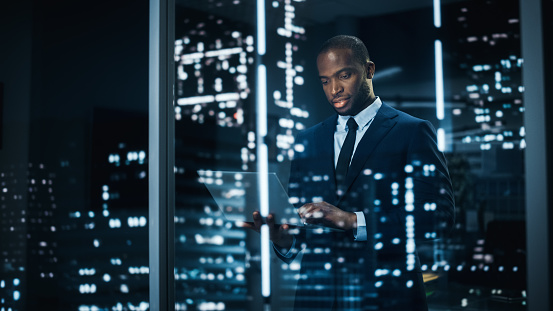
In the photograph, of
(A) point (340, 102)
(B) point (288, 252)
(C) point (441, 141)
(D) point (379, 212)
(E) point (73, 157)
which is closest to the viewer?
(C) point (441, 141)

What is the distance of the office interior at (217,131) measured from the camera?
4.93 feet

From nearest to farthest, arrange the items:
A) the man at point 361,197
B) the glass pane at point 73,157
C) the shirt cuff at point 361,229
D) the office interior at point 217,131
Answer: the office interior at point 217,131, the man at point 361,197, the shirt cuff at point 361,229, the glass pane at point 73,157

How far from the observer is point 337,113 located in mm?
1793

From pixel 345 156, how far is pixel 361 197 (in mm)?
149

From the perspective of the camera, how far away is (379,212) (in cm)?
168

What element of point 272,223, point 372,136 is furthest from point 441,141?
point 272,223

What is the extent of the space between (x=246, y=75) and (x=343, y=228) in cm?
182

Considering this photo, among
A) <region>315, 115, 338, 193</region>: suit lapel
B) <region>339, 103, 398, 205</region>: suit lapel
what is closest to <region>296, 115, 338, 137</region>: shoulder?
<region>315, 115, 338, 193</region>: suit lapel

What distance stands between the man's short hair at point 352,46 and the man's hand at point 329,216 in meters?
0.50

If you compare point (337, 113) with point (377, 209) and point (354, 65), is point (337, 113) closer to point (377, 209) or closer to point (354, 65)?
point (354, 65)

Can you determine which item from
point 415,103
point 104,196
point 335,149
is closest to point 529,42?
point 415,103

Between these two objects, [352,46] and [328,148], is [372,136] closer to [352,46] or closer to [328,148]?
[328,148]

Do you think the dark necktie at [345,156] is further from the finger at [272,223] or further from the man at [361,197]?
the finger at [272,223]

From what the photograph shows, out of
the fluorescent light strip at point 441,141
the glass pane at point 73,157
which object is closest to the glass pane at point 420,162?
the fluorescent light strip at point 441,141
